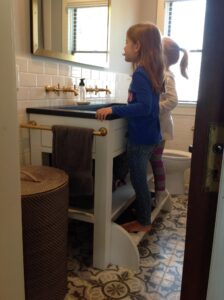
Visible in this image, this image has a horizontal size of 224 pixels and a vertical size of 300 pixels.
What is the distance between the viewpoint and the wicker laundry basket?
3.54ft

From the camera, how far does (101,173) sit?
4.74ft

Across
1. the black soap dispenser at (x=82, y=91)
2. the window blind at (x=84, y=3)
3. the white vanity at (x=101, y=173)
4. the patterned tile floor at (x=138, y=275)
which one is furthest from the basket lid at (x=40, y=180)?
the window blind at (x=84, y=3)

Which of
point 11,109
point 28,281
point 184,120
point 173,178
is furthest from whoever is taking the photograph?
point 184,120

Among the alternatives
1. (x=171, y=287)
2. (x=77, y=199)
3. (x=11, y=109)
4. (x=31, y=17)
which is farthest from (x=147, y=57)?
(x=171, y=287)

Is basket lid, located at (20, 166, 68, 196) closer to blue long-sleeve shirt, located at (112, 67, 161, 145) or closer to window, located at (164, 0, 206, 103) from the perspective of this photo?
blue long-sleeve shirt, located at (112, 67, 161, 145)

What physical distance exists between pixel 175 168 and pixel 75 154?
141cm

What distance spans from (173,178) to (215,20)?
2341 mm

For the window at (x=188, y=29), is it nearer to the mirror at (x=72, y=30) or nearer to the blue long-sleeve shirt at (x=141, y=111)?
the mirror at (x=72, y=30)

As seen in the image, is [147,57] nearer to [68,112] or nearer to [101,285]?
[68,112]

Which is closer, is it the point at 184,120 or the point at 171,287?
the point at 171,287

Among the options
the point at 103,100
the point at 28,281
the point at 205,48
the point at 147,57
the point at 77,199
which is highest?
the point at 147,57

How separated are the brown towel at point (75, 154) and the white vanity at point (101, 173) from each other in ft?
0.17

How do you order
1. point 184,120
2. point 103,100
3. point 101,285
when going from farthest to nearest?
point 184,120 → point 103,100 → point 101,285

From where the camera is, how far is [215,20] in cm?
44
